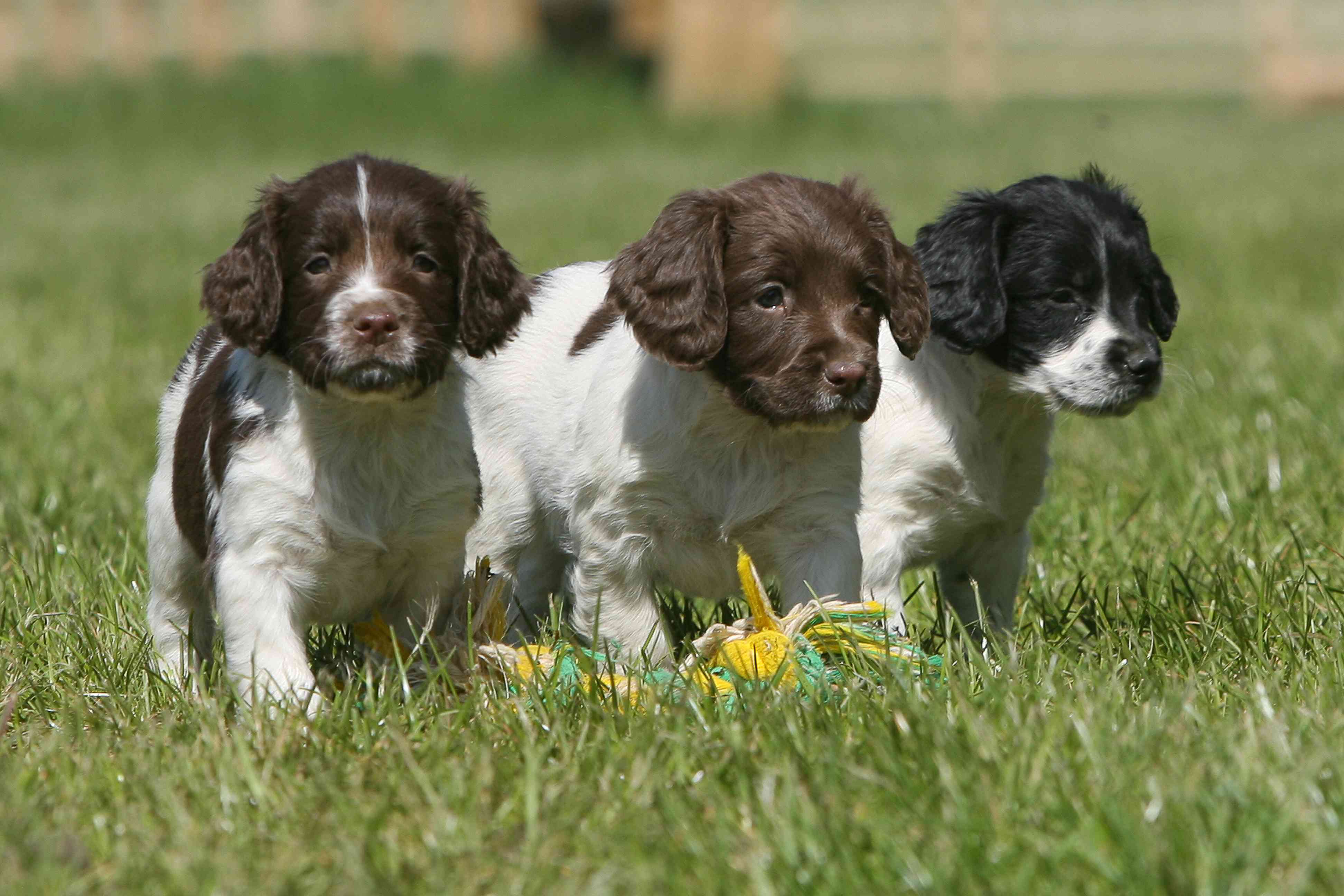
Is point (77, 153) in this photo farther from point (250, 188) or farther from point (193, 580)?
point (193, 580)

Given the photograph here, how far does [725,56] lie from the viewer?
21641mm

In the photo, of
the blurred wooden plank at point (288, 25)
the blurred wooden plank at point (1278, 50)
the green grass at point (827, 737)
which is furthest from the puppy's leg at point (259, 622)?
the blurred wooden plank at point (1278, 50)

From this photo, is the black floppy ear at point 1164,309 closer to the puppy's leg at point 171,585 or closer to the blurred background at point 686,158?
the blurred background at point 686,158

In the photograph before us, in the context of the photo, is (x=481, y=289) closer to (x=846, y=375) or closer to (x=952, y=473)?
(x=846, y=375)

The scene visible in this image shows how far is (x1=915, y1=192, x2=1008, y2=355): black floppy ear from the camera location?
410 cm

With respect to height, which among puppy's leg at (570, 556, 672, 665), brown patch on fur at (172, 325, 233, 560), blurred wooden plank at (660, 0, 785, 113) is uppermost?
blurred wooden plank at (660, 0, 785, 113)

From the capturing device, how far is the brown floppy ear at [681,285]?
3604 millimetres

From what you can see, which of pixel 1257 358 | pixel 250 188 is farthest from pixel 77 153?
pixel 1257 358

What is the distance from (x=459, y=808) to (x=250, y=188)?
14.0m

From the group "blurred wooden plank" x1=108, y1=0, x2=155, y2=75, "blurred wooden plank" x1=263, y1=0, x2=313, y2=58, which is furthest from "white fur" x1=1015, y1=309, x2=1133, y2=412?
"blurred wooden plank" x1=263, y1=0, x2=313, y2=58

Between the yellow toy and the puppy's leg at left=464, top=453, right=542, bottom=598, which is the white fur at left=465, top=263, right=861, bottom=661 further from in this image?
the puppy's leg at left=464, top=453, right=542, bottom=598

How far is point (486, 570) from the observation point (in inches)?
157

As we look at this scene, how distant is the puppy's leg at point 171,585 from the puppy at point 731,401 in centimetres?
79

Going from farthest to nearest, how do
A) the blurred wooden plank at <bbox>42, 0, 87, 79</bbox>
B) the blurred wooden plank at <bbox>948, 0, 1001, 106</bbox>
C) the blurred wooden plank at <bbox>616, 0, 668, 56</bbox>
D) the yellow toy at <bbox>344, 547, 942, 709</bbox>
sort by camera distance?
the blurred wooden plank at <bbox>948, 0, 1001, 106</bbox>
the blurred wooden plank at <bbox>616, 0, 668, 56</bbox>
the blurred wooden plank at <bbox>42, 0, 87, 79</bbox>
the yellow toy at <bbox>344, 547, 942, 709</bbox>
